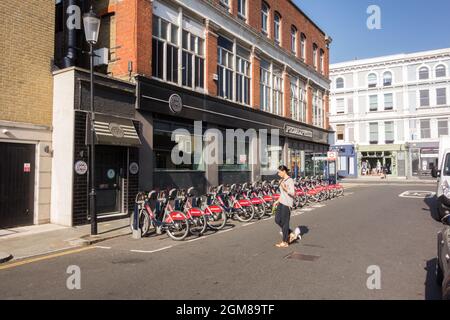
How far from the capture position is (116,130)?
12.0 m

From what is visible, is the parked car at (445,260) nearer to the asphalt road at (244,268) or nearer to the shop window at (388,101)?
the asphalt road at (244,268)

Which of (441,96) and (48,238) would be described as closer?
(48,238)

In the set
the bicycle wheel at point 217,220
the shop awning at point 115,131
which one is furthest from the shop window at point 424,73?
the shop awning at point 115,131

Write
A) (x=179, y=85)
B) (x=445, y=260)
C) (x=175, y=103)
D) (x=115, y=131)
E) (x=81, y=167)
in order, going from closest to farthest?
1. (x=445, y=260)
2. (x=81, y=167)
3. (x=115, y=131)
4. (x=175, y=103)
5. (x=179, y=85)

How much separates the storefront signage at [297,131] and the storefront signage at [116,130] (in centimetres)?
1463

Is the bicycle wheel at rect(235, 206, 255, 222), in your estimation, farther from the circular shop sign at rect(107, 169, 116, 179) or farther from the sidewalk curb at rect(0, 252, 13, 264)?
the sidewalk curb at rect(0, 252, 13, 264)

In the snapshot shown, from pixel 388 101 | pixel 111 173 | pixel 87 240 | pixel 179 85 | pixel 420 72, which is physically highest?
pixel 420 72

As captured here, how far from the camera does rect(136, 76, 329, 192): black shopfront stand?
13680 mm

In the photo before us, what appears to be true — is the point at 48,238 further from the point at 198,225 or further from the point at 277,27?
the point at 277,27

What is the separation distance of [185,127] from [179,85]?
1727 mm

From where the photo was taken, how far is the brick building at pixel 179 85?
1197 centimetres

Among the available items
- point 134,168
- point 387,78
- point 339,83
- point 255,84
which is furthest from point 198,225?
point 339,83

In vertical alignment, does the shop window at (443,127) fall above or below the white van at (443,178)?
above
